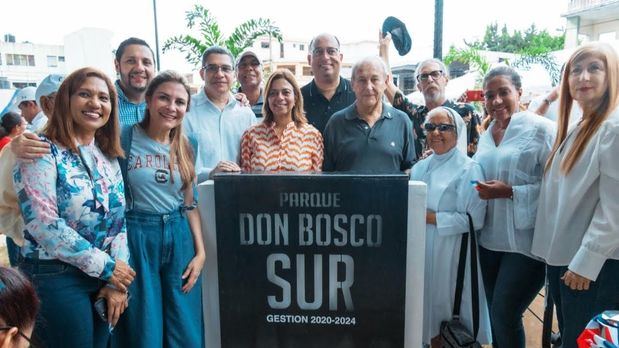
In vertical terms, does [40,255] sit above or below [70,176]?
below

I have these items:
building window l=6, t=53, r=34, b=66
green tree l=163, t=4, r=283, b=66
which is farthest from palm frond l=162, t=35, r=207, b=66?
building window l=6, t=53, r=34, b=66

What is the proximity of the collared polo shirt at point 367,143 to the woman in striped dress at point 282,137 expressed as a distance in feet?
0.32

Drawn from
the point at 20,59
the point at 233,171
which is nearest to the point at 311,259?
the point at 233,171

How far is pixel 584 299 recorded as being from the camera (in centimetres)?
211

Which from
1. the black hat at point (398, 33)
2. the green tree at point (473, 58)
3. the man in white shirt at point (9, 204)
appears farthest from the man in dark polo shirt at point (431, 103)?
the green tree at point (473, 58)

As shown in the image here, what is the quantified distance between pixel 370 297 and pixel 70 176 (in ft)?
4.47

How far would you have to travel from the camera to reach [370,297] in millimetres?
1387

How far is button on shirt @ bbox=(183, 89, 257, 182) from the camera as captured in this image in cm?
311

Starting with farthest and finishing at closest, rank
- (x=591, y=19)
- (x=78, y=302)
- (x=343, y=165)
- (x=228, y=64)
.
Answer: (x=591, y=19), (x=228, y=64), (x=343, y=165), (x=78, y=302)

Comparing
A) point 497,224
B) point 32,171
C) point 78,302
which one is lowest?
point 78,302

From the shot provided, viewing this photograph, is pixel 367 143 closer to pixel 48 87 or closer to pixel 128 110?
pixel 128 110

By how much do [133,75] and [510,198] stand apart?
2.56m

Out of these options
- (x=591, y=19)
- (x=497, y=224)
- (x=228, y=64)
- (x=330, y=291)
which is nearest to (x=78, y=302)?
(x=330, y=291)

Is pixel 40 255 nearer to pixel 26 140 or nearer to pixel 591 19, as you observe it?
pixel 26 140
